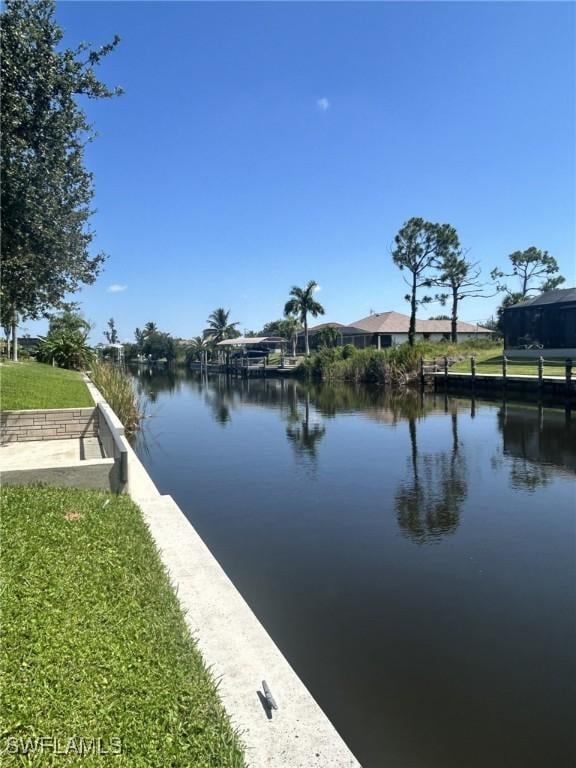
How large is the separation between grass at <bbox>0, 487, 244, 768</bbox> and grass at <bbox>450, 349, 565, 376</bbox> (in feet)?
88.5

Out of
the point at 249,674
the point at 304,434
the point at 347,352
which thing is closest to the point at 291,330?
the point at 347,352

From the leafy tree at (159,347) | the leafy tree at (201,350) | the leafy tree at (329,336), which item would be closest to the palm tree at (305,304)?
the leafy tree at (329,336)

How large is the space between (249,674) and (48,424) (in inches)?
330

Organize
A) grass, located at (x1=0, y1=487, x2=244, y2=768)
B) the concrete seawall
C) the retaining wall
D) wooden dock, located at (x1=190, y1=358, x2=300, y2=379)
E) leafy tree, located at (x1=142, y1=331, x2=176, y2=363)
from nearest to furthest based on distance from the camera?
grass, located at (x1=0, y1=487, x2=244, y2=768) → the concrete seawall → the retaining wall → wooden dock, located at (x1=190, y1=358, x2=300, y2=379) → leafy tree, located at (x1=142, y1=331, x2=176, y2=363)

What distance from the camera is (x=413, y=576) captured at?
639cm

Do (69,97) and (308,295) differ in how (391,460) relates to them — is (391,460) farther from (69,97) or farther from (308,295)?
(308,295)

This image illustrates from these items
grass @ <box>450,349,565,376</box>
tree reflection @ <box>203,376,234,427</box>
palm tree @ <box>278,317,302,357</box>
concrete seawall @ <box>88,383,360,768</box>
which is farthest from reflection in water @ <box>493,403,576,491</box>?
palm tree @ <box>278,317,302,357</box>

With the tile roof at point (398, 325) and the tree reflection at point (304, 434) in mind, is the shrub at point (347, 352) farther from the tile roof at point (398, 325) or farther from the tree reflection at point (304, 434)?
the tree reflection at point (304, 434)

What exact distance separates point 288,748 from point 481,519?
6.60 meters

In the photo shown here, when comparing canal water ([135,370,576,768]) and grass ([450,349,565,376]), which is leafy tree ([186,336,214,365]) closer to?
grass ([450,349,565,376])

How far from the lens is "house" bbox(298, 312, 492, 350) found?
54312 mm

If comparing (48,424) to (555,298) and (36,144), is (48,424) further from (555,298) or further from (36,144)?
(555,298)

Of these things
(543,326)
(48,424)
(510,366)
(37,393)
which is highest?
(543,326)

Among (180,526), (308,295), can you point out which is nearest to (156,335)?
(308,295)
